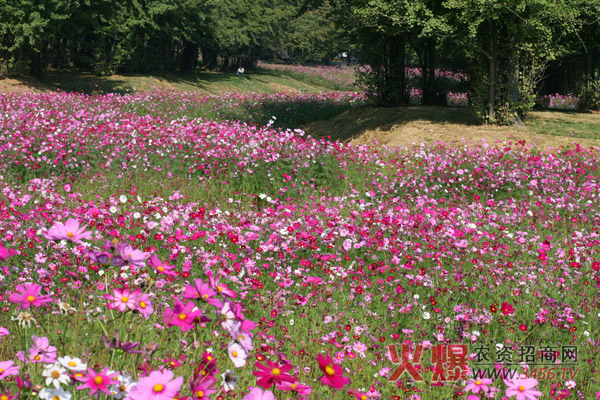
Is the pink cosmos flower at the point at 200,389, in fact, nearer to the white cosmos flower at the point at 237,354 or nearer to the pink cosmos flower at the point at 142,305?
the white cosmos flower at the point at 237,354

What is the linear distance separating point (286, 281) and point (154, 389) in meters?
3.21

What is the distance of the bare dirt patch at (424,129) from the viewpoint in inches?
548

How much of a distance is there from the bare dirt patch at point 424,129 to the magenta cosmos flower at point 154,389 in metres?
11.2

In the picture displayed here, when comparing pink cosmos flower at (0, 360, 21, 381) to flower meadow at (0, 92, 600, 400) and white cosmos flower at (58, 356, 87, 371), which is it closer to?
flower meadow at (0, 92, 600, 400)

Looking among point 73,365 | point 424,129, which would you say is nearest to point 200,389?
point 73,365

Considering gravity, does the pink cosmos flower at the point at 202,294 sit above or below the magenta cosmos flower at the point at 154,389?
above

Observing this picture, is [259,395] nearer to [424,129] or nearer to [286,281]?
[286,281]

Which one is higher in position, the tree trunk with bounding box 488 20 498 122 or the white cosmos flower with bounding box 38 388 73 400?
the tree trunk with bounding box 488 20 498 122

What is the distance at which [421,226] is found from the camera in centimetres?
622

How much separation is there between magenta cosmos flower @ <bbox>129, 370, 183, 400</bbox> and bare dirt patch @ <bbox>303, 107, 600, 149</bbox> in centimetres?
1119

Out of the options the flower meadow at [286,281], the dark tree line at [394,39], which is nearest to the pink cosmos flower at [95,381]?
the flower meadow at [286,281]

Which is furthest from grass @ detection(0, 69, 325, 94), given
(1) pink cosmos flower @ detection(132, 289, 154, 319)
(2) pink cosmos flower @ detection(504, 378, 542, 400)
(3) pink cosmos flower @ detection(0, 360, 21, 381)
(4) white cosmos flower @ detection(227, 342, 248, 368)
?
(2) pink cosmos flower @ detection(504, 378, 542, 400)

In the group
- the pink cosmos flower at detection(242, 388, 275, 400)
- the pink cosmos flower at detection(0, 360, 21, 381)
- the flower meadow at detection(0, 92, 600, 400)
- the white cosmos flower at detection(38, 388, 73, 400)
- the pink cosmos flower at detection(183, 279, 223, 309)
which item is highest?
the pink cosmos flower at detection(183, 279, 223, 309)

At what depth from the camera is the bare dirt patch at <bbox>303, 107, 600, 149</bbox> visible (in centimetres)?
1391
